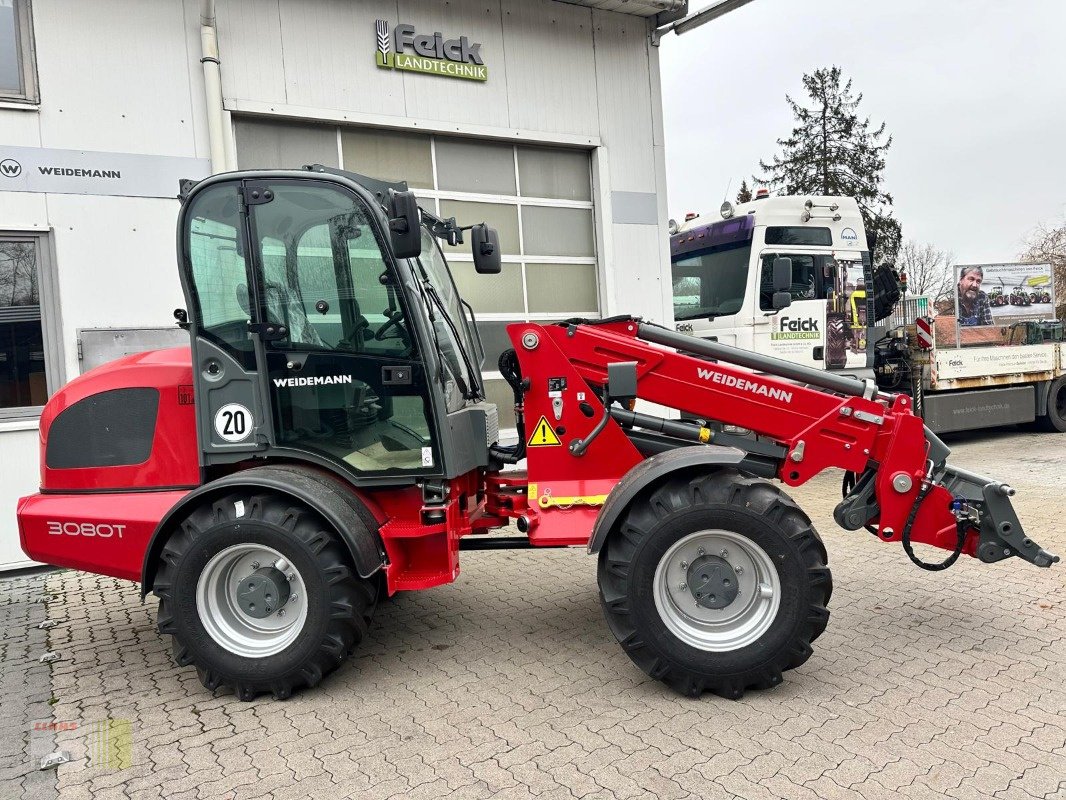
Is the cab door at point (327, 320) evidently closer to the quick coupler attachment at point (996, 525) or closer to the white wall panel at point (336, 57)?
the quick coupler attachment at point (996, 525)

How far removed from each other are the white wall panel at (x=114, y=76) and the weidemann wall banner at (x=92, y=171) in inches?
3.1

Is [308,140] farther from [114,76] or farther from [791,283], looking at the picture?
[791,283]

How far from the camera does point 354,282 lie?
3992 millimetres

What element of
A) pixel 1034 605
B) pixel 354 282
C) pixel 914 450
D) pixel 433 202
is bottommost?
pixel 1034 605

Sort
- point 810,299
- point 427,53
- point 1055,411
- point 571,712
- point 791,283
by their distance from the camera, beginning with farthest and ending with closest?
point 1055,411 → point 810,299 → point 791,283 → point 427,53 → point 571,712

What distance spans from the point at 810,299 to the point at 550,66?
13.6 ft

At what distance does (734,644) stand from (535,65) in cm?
712

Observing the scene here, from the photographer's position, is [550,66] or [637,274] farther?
[637,274]

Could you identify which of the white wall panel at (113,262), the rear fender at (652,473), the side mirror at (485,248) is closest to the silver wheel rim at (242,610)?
the rear fender at (652,473)

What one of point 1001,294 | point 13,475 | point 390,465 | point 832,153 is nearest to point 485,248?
point 390,465

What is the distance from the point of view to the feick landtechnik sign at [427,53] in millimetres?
8039

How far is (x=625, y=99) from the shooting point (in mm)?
9469

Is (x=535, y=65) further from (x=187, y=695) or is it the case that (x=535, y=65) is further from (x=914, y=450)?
(x=187, y=695)

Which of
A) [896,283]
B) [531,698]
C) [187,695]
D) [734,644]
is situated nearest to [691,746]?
[734,644]
